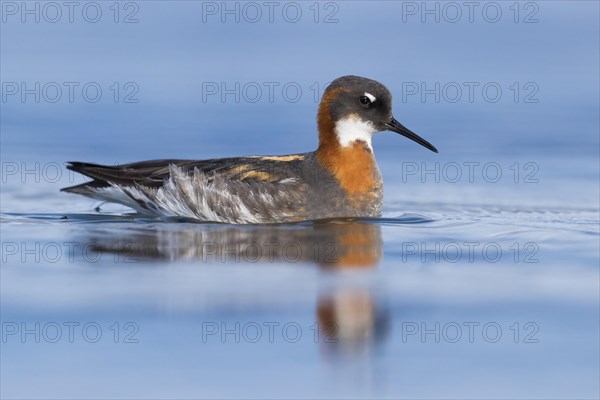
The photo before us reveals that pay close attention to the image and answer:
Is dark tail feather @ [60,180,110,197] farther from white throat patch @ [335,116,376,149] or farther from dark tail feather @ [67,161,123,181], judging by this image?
white throat patch @ [335,116,376,149]

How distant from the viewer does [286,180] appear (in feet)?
45.9

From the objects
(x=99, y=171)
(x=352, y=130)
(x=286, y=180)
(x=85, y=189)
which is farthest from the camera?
(x=99, y=171)

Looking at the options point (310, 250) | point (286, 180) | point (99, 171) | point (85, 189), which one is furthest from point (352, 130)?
point (85, 189)

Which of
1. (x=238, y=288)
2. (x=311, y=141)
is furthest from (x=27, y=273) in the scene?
(x=311, y=141)

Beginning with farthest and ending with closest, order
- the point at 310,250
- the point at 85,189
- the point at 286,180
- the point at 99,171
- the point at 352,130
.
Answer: the point at 99,171, the point at 85,189, the point at 352,130, the point at 286,180, the point at 310,250

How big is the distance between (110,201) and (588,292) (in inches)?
246

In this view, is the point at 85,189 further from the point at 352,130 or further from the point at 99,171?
the point at 352,130

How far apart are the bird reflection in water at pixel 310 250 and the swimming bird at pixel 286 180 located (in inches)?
9.7

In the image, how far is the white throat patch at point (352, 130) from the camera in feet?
46.8

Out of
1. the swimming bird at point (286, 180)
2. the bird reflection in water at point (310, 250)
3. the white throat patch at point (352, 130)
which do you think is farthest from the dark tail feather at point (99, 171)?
the white throat patch at point (352, 130)

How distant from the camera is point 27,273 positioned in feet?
36.1

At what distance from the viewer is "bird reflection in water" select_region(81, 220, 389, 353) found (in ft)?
31.8

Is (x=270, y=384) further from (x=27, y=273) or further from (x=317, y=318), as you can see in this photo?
(x=27, y=273)

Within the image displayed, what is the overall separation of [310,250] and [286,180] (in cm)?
192
